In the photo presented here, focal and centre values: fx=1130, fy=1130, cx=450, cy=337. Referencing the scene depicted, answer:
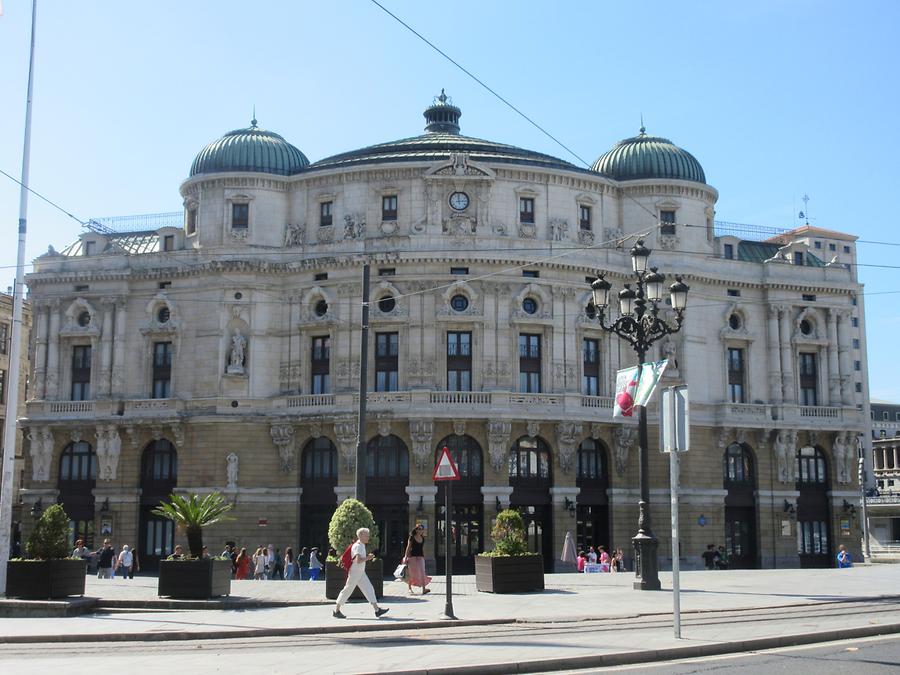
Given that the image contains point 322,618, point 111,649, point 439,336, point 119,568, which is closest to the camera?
point 111,649

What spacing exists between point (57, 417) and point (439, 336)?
66.4ft

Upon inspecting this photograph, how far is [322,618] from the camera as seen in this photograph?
23.6 meters

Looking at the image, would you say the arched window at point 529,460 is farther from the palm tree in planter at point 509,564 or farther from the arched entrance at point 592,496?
the palm tree in planter at point 509,564

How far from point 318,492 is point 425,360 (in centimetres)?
844

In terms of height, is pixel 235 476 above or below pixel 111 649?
A: above

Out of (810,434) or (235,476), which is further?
(810,434)

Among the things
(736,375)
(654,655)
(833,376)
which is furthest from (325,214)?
(654,655)

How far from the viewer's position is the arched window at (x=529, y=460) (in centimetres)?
5422

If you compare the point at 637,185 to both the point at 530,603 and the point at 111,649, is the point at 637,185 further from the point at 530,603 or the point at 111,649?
the point at 111,649

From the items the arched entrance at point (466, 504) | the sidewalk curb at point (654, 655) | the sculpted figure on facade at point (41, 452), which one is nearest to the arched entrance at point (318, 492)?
the arched entrance at point (466, 504)

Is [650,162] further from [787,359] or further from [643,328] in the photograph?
[643,328]

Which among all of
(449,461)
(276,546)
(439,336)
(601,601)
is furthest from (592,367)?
(449,461)

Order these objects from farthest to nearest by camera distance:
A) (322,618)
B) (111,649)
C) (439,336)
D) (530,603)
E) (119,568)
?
(439,336) < (119,568) < (530,603) < (322,618) < (111,649)

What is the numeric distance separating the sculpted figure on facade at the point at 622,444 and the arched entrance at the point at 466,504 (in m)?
7.23
